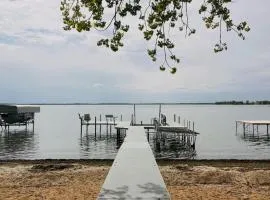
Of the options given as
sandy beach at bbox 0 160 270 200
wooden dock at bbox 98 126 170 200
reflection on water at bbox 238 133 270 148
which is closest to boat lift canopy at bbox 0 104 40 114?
reflection on water at bbox 238 133 270 148

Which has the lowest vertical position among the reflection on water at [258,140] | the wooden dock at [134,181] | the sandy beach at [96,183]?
the reflection on water at [258,140]

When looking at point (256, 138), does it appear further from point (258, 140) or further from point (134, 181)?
point (134, 181)

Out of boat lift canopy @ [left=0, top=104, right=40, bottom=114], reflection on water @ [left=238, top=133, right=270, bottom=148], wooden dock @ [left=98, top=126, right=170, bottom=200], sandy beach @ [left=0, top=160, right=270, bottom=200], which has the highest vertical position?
boat lift canopy @ [left=0, top=104, right=40, bottom=114]

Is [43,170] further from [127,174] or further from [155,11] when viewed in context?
[155,11]

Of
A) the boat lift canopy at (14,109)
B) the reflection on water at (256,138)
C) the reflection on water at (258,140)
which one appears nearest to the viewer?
the reflection on water at (258,140)

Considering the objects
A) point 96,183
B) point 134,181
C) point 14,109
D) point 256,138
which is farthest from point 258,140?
point 134,181

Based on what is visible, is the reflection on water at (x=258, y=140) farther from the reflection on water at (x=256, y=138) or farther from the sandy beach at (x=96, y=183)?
the sandy beach at (x=96, y=183)

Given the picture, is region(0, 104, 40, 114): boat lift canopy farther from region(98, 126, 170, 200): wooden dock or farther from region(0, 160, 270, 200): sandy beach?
region(98, 126, 170, 200): wooden dock

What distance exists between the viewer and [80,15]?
9109 mm

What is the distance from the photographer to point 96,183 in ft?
49.9

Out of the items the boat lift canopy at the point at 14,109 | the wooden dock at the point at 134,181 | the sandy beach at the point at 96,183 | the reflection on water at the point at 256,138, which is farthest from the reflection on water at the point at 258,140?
the wooden dock at the point at 134,181

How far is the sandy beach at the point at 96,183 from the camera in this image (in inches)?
488

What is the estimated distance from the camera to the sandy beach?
1238 cm

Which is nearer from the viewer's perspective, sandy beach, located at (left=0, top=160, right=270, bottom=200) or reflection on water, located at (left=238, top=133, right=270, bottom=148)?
sandy beach, located at (left=0, top=160, right=270, bottom=200)
